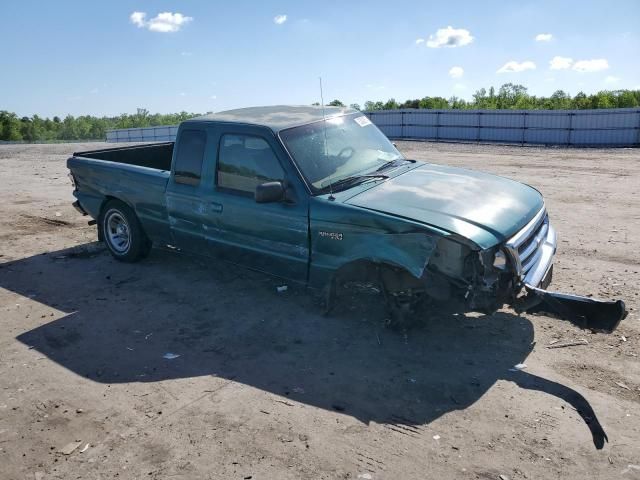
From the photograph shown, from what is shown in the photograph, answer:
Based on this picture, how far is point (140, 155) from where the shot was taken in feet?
27.1

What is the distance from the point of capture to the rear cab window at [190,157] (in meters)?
5.88

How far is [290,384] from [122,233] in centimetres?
418

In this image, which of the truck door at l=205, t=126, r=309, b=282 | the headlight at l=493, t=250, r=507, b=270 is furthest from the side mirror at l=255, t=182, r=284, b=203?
the headlight at l=493, t=250, r=507, b=270

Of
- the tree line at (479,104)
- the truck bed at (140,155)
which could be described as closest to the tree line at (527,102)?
the tree line at (479,104)

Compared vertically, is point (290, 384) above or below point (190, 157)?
below

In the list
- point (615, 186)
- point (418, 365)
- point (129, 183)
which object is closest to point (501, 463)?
point (418, 365)

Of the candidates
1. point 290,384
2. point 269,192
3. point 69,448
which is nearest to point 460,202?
point 269,192

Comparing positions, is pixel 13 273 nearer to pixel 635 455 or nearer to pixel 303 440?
pixel 303 440

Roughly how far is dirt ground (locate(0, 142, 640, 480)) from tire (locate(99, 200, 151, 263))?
0.30 m

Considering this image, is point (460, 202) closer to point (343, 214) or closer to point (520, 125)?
point (343, 214)

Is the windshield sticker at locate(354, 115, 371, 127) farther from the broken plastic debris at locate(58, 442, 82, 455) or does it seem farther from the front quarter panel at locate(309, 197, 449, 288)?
the broken plastic debris at locate(58, 442, 82, 455)

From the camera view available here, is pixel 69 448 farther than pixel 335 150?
No

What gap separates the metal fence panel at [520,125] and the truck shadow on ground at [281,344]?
22551 mm

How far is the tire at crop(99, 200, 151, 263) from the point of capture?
696cm
